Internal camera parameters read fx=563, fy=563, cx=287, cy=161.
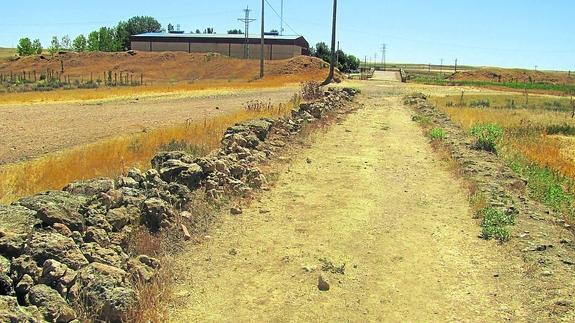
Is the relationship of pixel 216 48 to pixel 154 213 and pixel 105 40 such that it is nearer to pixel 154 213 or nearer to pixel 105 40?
pixel 105 40

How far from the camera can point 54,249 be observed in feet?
17.0

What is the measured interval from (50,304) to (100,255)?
129 centimetres

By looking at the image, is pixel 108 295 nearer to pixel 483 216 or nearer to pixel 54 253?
pixel 54 253

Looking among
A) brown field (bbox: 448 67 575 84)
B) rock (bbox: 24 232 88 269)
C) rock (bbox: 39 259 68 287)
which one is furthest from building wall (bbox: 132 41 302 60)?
rock (bbox: 39 259 68 287)

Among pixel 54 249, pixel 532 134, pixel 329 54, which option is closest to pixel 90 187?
pixel 54 249

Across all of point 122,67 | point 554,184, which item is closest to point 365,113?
point 554,184

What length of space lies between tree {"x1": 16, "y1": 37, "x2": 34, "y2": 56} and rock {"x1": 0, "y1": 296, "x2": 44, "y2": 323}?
123847 mm

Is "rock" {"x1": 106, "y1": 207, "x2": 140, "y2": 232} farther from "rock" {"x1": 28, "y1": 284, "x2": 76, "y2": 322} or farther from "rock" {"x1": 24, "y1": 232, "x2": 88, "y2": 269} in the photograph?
"rock" {"x1": 28, "y1": 284, "x2": 76, "y2": 322}

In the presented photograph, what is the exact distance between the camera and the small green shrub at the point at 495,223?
815cm

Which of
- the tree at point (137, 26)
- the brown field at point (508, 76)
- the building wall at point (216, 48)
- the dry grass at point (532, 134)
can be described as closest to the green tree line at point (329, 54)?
the building wall at point (216, 48)

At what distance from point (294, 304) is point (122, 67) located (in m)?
83.8

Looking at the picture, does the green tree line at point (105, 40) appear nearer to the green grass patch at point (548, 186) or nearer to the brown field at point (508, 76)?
the brown field at point (508, 76)

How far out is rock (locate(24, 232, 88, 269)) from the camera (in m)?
5.04

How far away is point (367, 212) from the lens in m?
9.34
